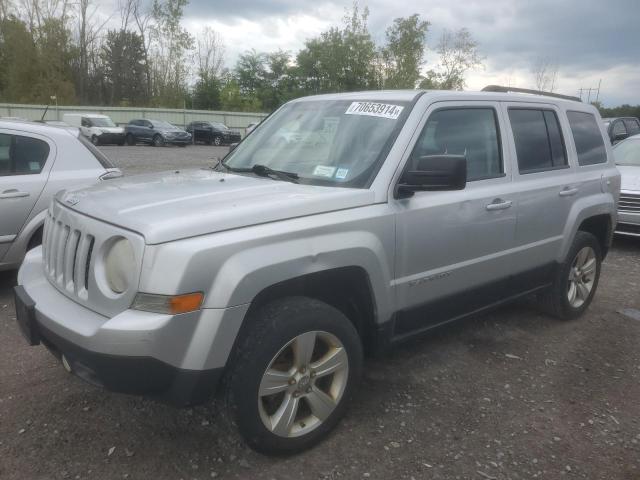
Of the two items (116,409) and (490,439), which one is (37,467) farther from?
(490,439)

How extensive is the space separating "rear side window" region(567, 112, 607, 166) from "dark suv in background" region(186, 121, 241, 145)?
3033 centimetres

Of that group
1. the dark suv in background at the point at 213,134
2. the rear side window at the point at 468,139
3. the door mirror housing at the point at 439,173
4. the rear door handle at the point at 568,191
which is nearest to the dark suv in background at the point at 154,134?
the dark suv in background at the point at 213,134

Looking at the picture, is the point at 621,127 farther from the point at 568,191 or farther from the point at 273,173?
the point at 273,173

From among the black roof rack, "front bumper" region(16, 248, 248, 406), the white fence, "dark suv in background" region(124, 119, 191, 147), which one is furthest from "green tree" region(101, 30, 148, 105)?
"front bumper" region(16, 248, 248, 406)

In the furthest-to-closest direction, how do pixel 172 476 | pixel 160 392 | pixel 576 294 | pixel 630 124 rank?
pixel 630 124 < pixel 576 294 < pixel 172 476 < pixel 160 392

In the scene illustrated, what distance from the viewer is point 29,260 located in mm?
3193

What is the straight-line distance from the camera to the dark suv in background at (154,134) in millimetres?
30734

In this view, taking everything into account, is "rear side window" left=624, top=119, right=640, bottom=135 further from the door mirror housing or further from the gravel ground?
the door mirror housing

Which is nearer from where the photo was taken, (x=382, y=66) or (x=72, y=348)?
(x=72, y=348)

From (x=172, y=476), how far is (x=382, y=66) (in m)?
46.2

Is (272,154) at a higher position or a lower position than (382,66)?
lower

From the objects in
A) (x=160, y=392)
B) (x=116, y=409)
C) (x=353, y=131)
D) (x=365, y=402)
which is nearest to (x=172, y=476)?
(x=160, y=392)

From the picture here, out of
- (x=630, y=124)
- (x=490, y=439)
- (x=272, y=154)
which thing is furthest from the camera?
(x=630, y=124)

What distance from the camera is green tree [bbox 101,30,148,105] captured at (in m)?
54.2
